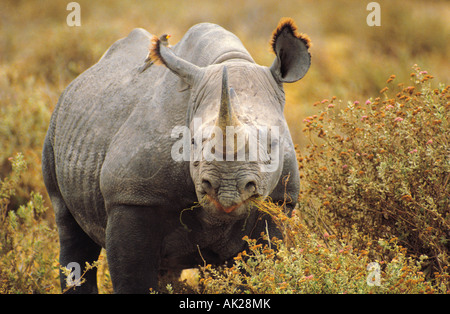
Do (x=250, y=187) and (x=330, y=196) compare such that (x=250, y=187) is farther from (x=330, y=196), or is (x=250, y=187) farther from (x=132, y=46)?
(x=132, y=46)

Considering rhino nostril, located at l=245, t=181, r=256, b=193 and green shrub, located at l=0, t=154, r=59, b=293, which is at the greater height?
rhino nostril, located at l=245, t=181, r=256, b=193

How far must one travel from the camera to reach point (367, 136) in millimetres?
5629

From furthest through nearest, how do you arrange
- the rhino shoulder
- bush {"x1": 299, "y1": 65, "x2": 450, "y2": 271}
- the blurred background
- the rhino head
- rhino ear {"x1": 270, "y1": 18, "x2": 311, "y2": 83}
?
1. the blurred background
2. the rhino shoulder
3. bush {"x1": 299, "y1": 65, "x2": 450, "y2": 271}
4. rhino ear {"x1": 270, "y1": 18, "x2": 311, "y2": 83}
5. the rhino head

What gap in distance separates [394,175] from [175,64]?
1.70 metres

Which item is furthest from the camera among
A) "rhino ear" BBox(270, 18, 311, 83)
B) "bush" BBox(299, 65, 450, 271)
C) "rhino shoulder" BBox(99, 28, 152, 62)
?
"rhino shoulder" BBox(99, 28, 152, 62)

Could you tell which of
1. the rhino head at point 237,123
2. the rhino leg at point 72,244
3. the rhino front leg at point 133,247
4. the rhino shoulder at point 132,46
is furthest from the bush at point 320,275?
the rhino shoulder at point 132,46

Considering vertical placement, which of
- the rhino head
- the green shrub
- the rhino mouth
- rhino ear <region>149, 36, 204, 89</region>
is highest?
rhino ear <region>149, 36, 204, 89</region>

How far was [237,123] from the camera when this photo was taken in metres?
4.13

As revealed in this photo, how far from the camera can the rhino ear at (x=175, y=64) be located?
16.3 ft

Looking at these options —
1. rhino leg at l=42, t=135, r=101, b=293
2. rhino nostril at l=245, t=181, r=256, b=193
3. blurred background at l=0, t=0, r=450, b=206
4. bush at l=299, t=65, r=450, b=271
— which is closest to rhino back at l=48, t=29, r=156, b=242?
rhino leg at l=42, t=135, r=101, b=293

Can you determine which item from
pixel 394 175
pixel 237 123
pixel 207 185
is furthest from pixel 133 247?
pixel 394 175

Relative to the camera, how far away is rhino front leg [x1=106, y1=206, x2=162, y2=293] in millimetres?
5020

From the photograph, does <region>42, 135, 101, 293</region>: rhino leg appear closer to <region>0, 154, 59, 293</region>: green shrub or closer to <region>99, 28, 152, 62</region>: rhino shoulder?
<region>0, 154, 59, 293</region>: green shrub
